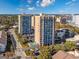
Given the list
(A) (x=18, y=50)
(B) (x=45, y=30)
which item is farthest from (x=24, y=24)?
(A) (x=18, y=50)

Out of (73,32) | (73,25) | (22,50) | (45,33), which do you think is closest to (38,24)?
(45,33)

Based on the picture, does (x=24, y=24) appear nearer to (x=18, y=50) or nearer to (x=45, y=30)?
(x=45, y=30)

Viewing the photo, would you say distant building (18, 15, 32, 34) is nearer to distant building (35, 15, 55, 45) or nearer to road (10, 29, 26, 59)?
road (10, 29, 26, 59)

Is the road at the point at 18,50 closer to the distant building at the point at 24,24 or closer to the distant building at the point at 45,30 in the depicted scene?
the distant building at the point at 24,24

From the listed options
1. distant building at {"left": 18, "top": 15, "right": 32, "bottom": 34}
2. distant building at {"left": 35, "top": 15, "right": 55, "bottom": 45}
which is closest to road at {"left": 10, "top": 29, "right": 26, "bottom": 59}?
distant building at {"left": 18, "top": 15, "right": 32, "bottom": 34}

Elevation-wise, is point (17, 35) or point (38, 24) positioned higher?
point (38, 24)

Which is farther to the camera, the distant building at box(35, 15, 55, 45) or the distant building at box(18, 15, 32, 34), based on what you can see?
the distant building at box(18, 15, 32, 34)

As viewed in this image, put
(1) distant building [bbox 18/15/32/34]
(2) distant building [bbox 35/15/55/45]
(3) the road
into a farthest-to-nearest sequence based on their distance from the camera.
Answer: (1) distant building [bbox 18/15/32/34], (2) distant building [bbox 35/15/55/45], (3) the road

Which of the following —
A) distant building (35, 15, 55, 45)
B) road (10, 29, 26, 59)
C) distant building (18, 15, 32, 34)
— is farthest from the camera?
distant building (18, 15, 32, 34)

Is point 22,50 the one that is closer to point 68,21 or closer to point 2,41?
point 2,41
